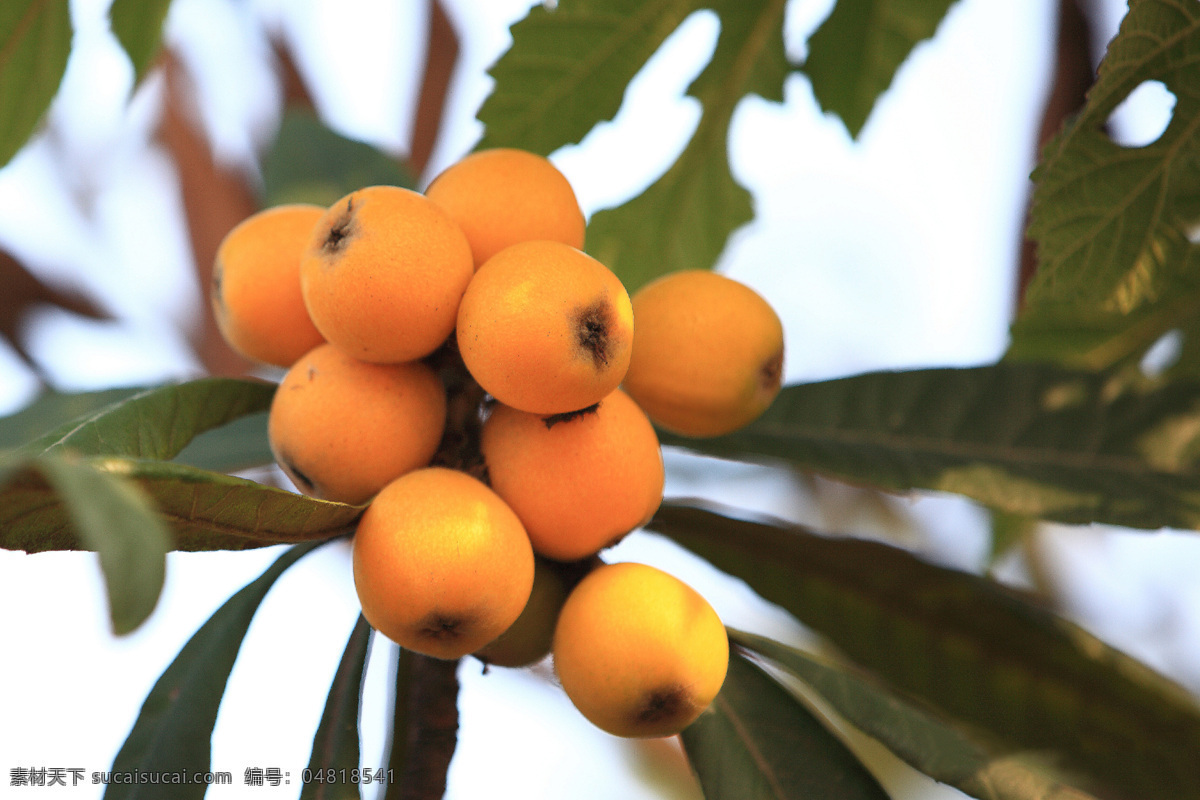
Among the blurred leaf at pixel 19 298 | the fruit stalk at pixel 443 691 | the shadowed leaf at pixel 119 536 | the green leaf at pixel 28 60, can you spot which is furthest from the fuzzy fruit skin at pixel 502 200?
the blurred leaf at pixel 19 298

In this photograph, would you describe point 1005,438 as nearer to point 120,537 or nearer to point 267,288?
point 267,288

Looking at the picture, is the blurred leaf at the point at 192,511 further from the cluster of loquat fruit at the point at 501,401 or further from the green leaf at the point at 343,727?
the green leaf at the point at 343,727

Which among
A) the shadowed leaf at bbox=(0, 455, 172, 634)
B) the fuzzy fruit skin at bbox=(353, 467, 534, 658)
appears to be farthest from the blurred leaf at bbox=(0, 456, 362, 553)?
the shadowed leaf at bbox=(0, 455, 172, 634)

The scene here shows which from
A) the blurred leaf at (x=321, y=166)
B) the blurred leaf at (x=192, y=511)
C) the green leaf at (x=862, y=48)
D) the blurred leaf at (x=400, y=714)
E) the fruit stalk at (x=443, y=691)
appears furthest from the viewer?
the blurred leaf at (x=321, y=166)

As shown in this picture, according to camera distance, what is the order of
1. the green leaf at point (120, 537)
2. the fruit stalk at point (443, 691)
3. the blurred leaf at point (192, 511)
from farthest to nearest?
the fruit stalk at point (443, 691)
the blurred leaf at point (192, 511)
the green leaf at point (120, 537)

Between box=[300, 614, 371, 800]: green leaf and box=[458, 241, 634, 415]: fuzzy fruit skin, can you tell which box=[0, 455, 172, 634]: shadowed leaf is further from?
box=[300, 614, 371, 800]: green leaf

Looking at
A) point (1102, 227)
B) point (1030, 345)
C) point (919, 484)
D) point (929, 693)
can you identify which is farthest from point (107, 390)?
point (1030, 345)
